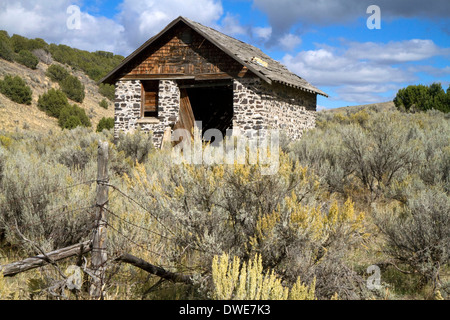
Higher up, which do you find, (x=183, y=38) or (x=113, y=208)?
(x=183, y=38)

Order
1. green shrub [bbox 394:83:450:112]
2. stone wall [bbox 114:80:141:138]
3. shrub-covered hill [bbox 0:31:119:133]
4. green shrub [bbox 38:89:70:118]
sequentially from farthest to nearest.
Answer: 1. green shrub [bbox 38:89:70:118]
2. green shrub [bbox 394:83:450:112]
3. shrub-covered hill [bbox 0:31:119:133]
4. stone wall [bbox 114:80:141:138]

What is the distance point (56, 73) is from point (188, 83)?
93.5 feet

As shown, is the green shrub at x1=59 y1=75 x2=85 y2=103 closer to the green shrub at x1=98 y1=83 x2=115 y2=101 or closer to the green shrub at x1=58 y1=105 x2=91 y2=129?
the green shrub at x1=58 y1=105 x2=91 y2=129

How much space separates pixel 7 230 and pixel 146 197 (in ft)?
6.10

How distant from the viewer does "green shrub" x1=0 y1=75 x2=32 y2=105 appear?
98.3 ft

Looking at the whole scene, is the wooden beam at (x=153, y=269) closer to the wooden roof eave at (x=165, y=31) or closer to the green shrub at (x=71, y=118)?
the wooden roof eave at (x=165, y=31)

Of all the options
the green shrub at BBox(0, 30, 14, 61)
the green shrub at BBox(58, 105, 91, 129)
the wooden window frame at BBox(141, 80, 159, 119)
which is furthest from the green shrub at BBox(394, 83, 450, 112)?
the green shrub at BBox(0, 30, 14, 61)

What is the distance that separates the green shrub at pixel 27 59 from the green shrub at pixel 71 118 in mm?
10249

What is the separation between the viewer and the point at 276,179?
4.73 m

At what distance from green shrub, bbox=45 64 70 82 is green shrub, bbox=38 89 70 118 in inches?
298

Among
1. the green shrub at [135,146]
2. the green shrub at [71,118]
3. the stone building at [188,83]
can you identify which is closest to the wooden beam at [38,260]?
the green shrub at [135,146]

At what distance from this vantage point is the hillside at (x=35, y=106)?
1082 inches

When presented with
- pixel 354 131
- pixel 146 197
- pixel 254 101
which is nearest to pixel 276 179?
pixel 146 197
